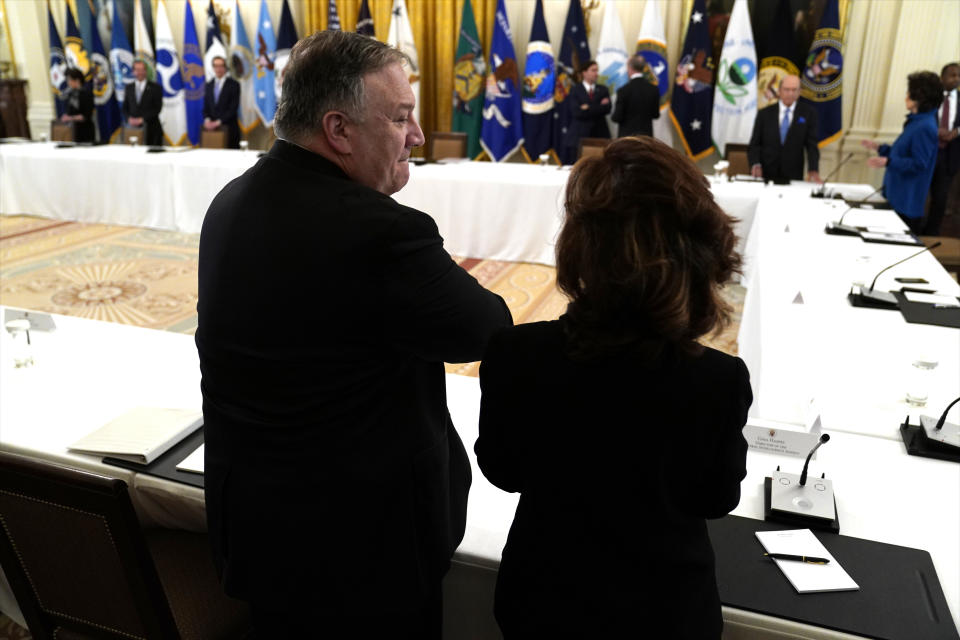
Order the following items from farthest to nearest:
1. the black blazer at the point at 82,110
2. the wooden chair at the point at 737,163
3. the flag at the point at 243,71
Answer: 1. the flag at the point at 243,71
2. the black blazer at the point at 82,110
3. the wooden chair at the point at 737,163

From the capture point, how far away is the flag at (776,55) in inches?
286

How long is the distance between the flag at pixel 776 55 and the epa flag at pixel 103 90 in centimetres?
814

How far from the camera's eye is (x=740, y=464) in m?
0.99

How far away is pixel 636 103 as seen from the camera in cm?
714

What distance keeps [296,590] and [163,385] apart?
3.83 feet

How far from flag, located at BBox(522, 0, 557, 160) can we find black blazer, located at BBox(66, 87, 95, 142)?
536 centimetres

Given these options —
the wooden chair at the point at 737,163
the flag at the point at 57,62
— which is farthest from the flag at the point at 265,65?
the wooden chair at the point at 737,163

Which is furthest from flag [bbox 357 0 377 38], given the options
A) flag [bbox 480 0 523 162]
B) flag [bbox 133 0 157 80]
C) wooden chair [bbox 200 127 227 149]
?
flag [bbox 133 0 157 80]

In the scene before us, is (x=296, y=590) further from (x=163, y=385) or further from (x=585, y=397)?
(x=163, y=385)

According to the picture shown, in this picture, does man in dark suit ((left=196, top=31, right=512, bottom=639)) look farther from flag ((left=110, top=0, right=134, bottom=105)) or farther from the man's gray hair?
flag ((left=110, top=0, right=134, bottom=105))

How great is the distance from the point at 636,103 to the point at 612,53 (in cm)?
99

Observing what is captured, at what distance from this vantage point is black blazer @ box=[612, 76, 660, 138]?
7.11m

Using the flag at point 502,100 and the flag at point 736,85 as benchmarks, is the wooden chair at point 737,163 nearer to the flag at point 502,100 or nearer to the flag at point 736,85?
the flag at point 736,85

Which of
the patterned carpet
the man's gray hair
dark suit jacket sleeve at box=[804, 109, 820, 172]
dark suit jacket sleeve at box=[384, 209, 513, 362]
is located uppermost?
the man's gray hair
